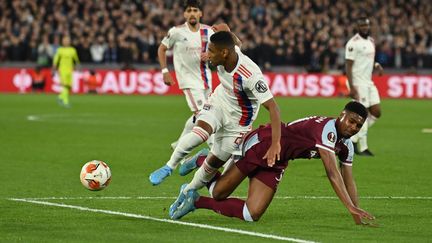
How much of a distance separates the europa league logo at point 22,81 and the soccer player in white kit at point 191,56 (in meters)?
23.7

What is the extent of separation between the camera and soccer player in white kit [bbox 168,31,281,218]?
1027cm

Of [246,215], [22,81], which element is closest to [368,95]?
[246,215]

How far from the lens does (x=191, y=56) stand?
15.9 metres

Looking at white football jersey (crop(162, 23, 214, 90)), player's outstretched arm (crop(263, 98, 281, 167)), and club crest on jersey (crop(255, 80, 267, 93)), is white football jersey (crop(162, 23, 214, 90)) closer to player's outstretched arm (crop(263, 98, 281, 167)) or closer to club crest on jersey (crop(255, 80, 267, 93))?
club crest on jersey (crop(255, 80, 267, 93))

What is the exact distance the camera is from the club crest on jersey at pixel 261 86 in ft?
33.7

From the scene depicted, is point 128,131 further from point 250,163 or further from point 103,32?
point 103,32

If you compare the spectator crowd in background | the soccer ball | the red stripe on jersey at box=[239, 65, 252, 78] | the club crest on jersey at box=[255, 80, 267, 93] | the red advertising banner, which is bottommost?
the red advertising banner

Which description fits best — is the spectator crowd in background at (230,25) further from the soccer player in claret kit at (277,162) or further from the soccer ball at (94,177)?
the soccer player in claret kit at (277,162)

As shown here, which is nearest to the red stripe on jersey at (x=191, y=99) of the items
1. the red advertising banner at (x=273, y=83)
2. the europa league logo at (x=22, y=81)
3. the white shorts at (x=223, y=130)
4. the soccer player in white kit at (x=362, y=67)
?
the soccer player in white kit at (x=362, y=67)

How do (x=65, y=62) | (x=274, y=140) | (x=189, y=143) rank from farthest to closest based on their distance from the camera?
1. (x=65, y=62)
2. (x=189, y=143)
3. (x=274, y=140)

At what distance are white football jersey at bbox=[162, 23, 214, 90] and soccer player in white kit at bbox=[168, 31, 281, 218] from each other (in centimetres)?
456

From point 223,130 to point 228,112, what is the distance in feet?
0.70

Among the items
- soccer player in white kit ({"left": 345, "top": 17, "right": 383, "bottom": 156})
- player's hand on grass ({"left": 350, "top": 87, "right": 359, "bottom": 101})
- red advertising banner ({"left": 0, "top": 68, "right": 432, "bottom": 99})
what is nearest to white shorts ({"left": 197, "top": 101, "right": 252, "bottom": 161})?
player's hand on grass ({"left": 350, "top": 87, "right": 359, "bottom": 101})

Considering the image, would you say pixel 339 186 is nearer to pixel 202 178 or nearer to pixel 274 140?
pixel 274 140
